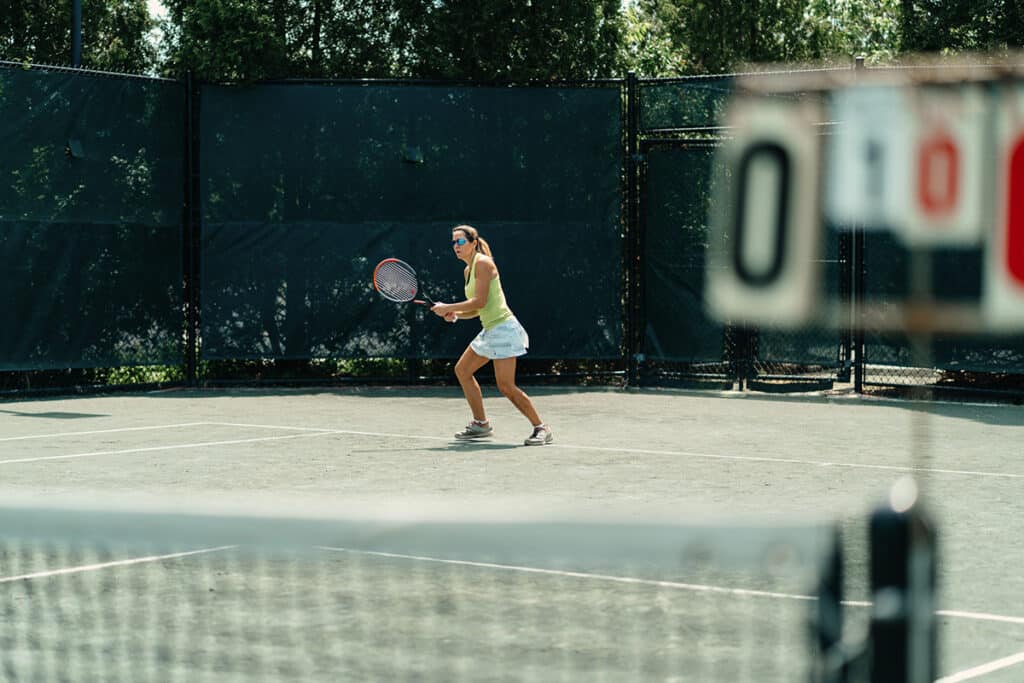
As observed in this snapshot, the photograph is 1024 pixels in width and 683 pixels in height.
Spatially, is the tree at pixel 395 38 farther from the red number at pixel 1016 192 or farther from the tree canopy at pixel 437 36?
the red number at pixel 1016 192

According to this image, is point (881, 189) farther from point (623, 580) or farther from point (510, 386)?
point (510, 386)

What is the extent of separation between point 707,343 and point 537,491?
7.43 meters

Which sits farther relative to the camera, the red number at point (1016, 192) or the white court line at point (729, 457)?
the white court line at point (729, 457)

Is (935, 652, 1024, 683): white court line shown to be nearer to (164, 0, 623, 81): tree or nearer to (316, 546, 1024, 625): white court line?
(316, 546, 1024, 625): white court line

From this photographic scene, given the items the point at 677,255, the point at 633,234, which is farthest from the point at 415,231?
the point at 677,255

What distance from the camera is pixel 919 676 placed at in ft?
6.63

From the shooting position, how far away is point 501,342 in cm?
1089

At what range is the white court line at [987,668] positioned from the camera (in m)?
4.68

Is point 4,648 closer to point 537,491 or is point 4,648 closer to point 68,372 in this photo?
point 537,491

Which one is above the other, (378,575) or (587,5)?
(587,5)

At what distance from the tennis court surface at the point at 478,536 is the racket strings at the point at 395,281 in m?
1.05

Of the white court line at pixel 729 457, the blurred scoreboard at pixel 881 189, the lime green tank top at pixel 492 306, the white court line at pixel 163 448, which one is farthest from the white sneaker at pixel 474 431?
the blurred scoreboard at pixel 881 189

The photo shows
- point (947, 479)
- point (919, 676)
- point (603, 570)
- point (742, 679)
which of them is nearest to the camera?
point (919, 676)

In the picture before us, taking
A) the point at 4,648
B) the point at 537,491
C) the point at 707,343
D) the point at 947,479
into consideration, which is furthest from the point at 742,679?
the point at 707,343
